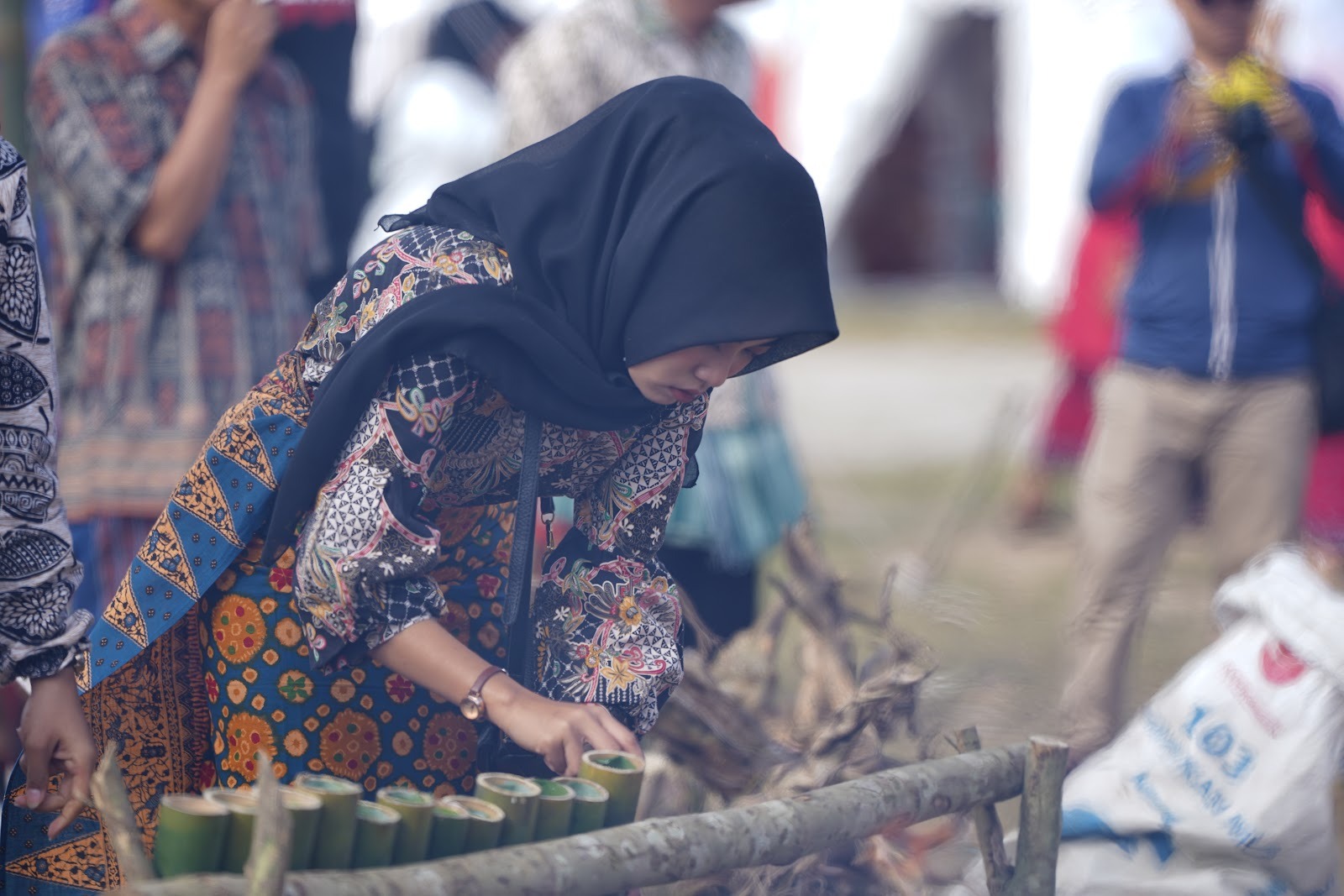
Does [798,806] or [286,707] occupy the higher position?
[286,707]

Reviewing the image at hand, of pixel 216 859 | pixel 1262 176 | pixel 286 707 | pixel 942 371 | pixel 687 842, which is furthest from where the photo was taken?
pixel 942 371

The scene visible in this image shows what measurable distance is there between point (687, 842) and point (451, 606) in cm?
49

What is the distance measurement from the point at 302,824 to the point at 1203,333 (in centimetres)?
266

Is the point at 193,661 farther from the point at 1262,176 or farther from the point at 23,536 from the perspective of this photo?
the point at 1262,176

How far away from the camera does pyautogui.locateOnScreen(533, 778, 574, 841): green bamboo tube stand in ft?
5.58

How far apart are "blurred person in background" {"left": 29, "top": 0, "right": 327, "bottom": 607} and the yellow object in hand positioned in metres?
2.12

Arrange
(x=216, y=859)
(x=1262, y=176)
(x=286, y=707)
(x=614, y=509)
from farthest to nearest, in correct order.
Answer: (x=1262, y=176) < (x=614, y=509) < (x=286, y=707) < (x=216, y=859)

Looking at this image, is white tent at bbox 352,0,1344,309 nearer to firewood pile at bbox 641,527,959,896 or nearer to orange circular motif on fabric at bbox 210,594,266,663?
firewood pile at bbox 641,527,959,896

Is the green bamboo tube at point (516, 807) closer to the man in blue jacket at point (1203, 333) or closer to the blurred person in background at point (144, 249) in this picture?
the blurred person in background at point (144, 249)

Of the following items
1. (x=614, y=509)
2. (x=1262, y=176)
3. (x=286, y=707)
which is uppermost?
(x=1262, y=176)

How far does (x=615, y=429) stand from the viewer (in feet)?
6.37

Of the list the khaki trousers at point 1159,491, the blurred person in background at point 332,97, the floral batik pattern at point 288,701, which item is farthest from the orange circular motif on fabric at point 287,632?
the khaki trousers at point 1159,491

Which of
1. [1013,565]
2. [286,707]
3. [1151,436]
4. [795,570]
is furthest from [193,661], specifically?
[1013,565]

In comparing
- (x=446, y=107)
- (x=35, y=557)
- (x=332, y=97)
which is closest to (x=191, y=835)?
(x=35, y=557)
